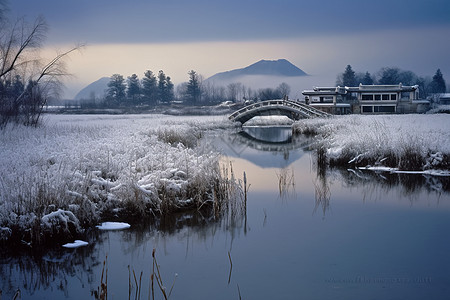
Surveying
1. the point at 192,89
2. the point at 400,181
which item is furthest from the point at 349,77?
the point at 400,181

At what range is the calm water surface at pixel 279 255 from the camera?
5.81 meters

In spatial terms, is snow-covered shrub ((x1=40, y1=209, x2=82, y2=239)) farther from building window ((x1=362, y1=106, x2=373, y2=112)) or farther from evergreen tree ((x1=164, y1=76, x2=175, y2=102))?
evergreen tree ((x1=164, y1=76, x2=175, y2=102))

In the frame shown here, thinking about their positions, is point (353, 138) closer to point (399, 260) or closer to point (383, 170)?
point (383, 170)

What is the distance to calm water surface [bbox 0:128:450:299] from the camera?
5.81 m

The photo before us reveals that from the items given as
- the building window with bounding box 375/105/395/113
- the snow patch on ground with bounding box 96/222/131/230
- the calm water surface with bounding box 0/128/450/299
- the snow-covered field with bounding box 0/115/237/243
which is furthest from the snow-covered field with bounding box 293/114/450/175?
the building window with bounding box 375/105/395/113

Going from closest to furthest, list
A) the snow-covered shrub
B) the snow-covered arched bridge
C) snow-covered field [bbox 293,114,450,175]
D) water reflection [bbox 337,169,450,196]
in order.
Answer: the snow-covered shrub < water reflection [bbox 337,169,450,196] < snow-covered field [bbox 293,114,450,175] < the snow-covered arched bridge

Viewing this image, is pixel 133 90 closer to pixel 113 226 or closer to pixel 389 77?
pixel 389 77

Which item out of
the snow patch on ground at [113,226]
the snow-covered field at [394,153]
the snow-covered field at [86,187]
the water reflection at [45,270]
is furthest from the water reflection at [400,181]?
the water reflection at [45,270]

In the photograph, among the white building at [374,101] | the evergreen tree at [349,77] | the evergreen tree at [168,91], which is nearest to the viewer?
the white building at [374,101]

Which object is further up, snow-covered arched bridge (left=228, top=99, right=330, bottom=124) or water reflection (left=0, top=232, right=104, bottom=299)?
snow-covered arched bridge (left=228, top=99, right=330, bottom=124)

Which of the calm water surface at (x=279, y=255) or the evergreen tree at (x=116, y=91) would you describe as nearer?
the calm water surface at (x=279, y=255)

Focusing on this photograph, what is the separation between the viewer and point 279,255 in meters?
7.02

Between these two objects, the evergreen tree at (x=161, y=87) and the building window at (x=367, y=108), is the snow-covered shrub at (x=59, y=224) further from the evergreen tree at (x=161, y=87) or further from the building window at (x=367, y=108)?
the evergreen tree at (x=161, y=87)

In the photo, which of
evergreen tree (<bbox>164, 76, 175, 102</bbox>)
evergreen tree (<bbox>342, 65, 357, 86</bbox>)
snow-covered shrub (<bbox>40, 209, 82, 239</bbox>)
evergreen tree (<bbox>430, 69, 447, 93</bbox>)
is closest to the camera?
snow-covered shrub (<bbox>40, 209, 82, 239</bbox>)
